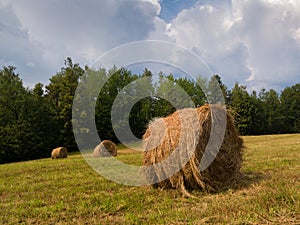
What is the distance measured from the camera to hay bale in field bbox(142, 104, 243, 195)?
582cm

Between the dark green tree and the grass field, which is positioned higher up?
the dark green tree

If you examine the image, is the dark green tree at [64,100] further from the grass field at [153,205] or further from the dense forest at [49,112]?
the grass field at [153,205]

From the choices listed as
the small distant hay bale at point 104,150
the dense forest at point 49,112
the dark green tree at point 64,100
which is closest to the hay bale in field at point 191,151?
the small distant hay bale at point 104,150

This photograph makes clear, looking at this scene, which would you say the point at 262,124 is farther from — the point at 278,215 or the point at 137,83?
the point at 278,215

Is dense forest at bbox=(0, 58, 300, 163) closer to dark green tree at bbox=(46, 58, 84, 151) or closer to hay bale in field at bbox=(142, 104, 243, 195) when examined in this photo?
dark green tree at bbox=(46, 58, 84, 151)

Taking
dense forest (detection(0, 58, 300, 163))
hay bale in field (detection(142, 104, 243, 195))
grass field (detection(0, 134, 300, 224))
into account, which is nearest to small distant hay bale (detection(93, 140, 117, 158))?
dense forest (detection(0, 58, 300, 163))

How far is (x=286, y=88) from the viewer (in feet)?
219

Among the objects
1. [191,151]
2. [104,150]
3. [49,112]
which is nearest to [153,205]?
[191,151]

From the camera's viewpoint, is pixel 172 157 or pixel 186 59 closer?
pixel 172 157

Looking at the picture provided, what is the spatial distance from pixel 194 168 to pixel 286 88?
70.4 metres

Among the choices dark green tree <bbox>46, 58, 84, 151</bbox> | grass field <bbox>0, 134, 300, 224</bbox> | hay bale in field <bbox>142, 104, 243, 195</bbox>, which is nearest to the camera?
grass field <bbox>0, 134, 300, 224</bbox>

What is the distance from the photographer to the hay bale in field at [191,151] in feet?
19.1

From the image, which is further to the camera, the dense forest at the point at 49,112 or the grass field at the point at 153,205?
the dense forest at the point at 49,112

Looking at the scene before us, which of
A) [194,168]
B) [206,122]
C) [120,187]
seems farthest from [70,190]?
[206,122]
